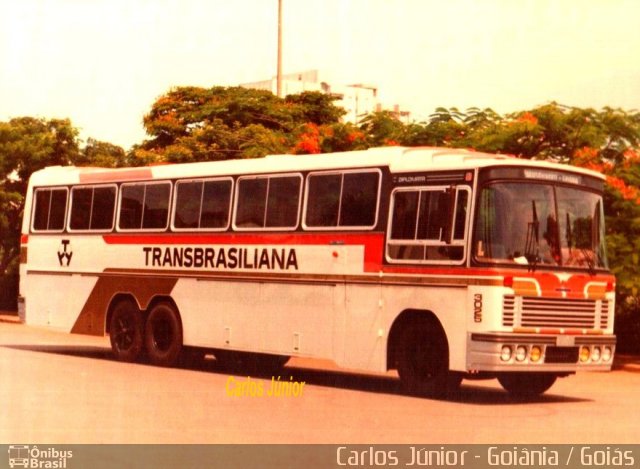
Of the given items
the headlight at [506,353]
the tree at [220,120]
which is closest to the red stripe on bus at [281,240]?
the headlight at [506,353]

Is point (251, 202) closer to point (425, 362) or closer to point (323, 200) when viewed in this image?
point (323, 200)

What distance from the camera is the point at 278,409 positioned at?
50.1 ft

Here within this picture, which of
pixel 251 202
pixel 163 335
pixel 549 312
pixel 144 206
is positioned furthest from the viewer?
pixel 144 206

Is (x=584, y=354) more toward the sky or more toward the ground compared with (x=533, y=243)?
more toward the ground

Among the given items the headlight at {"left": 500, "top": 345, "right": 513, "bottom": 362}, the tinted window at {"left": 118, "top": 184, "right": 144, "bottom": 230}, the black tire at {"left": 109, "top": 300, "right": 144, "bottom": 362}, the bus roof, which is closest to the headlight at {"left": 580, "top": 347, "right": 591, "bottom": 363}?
the headlight at {"left": 500, "top": 345, "right": 513, "bottom": 362}

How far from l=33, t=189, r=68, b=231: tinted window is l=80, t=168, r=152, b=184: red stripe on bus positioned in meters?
0.61

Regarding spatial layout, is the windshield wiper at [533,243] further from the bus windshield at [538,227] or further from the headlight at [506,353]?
the headlight at [506,353]

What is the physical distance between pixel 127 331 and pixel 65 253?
2249 millimetres

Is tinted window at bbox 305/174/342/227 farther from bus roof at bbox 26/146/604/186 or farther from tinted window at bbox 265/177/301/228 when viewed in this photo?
tinted window at bbox 265/177/301/228

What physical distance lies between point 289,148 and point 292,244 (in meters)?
12.8
